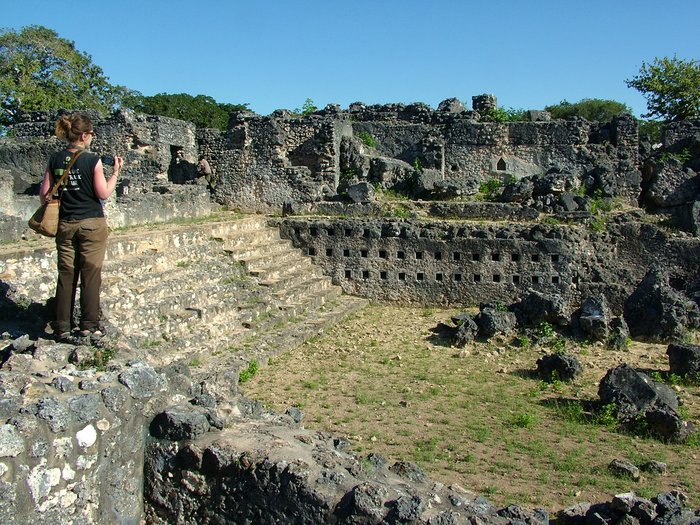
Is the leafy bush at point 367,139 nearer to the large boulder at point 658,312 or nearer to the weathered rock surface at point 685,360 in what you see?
the large boulder at point 658,312

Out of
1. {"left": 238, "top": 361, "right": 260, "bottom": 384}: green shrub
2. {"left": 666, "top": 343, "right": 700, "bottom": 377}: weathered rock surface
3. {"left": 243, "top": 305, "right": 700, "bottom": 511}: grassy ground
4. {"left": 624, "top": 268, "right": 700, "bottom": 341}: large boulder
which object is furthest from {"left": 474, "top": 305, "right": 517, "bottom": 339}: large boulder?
{"left": 238, "top": 361, "right": 260, "bottom": 384}: green shrub

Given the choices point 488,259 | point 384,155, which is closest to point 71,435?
point 488,259

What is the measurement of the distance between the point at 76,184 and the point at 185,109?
45159 mm

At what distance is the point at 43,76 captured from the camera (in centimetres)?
3303

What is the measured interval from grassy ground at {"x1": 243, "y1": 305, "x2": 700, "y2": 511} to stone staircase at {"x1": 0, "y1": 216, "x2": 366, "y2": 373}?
27.1 inches

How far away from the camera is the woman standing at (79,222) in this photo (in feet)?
18.3

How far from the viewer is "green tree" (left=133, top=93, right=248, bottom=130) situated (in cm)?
4759

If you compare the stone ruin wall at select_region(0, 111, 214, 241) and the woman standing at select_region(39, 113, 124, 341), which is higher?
the stone ruin wall at select_region(0, 111, 214, 241)

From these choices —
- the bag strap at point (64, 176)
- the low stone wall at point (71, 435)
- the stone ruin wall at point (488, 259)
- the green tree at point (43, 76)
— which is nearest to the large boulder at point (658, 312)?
the stone ruin wall at point (488, 259)

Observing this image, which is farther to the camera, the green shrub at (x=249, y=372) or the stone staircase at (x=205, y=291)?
the green shrub at (x=249, y=372)

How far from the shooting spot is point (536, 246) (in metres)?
14.2

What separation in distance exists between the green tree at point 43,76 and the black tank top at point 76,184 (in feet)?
86.9

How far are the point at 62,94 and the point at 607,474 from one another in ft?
107

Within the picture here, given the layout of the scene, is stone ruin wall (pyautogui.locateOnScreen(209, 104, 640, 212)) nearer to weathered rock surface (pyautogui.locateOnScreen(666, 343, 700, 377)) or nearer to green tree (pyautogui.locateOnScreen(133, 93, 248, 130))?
weathered rock surface (pyautogui.locateOnScreen(666, 343, 700, 377))
